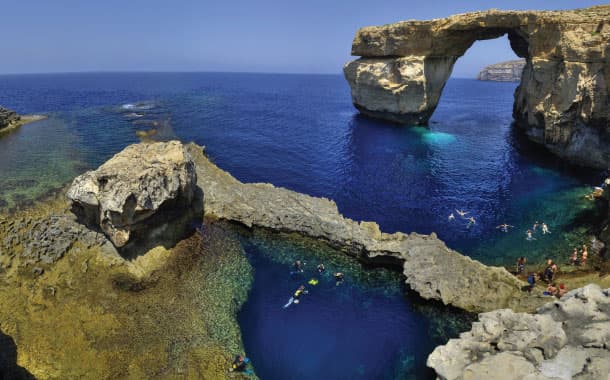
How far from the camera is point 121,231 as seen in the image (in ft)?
88.3

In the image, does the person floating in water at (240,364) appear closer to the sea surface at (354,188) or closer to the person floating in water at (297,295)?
the sea surface at (354,188)

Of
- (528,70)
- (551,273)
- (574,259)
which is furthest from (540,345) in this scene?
(528,70)

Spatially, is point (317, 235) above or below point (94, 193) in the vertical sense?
below

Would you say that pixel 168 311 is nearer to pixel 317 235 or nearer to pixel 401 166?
pixel 317 235

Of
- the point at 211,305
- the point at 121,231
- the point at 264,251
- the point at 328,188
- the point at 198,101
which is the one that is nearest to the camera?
the point at 211,305

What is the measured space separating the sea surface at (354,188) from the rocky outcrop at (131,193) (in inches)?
323

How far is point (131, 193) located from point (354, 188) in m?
24.4

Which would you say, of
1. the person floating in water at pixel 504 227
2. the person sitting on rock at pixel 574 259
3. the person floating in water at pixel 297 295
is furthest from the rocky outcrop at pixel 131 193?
the person sitting on rock at pixel 574 259

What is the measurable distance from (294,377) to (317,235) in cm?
1295

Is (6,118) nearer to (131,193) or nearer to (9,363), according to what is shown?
→ (131,193)

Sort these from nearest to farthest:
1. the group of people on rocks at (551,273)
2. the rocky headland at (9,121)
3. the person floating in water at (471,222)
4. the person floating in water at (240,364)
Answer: the person floating in water at (240,364) < the group of people on rocks at (551,273) < the person floating in water at (471,222) < the rocky headland at (9,121)

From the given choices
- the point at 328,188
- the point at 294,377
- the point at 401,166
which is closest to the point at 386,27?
the point at 401,166

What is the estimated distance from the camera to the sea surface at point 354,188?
21578mm

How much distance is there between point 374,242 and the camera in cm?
2839
